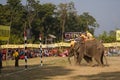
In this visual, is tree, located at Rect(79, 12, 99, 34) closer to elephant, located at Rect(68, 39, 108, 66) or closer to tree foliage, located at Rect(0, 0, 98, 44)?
tree foliage, located at Rect(0, 0, 98, 44)

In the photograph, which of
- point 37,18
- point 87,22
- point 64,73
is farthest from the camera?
point 87,22

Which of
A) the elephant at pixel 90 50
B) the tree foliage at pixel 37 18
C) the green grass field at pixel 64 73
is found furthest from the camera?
the tree foliage at pixel 37 18

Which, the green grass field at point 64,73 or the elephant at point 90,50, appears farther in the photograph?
the elephant at point 90,50

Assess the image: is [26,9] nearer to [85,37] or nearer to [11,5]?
[11,5]

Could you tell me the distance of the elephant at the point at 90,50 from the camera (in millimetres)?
25281

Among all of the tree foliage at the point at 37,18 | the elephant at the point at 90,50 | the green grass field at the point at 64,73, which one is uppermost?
the tree foliage at the point at 37,18

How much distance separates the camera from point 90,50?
25.7 m

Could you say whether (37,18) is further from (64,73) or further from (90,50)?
(64,73)

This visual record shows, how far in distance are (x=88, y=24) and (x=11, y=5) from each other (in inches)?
1336

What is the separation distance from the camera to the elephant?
2528 centimetres

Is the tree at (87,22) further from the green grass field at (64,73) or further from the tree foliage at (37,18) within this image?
the green grass field at (64,73)

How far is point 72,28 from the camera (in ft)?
319

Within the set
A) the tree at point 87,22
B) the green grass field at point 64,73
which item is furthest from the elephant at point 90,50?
the tree at point 87,22

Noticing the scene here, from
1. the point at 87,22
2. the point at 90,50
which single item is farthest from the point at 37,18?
the point at 90,50
